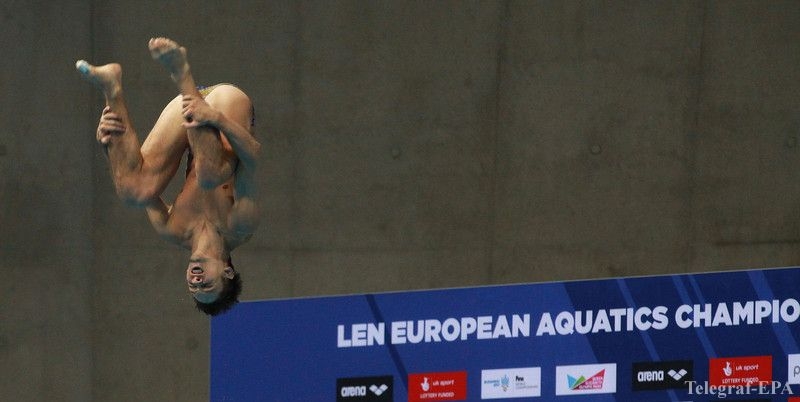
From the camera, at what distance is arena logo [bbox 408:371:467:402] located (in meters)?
11.6

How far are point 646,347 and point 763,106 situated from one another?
226cm

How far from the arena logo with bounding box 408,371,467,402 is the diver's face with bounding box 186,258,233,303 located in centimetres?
451

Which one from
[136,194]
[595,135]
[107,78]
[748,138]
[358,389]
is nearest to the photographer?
[107,78]

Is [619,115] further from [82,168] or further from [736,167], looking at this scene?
[82,168]

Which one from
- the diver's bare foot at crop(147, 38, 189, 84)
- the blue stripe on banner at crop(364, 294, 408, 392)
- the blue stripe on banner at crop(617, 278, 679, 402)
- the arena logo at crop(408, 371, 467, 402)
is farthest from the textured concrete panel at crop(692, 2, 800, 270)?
the diver's bare foot at crop(147, 38, 189, 84)

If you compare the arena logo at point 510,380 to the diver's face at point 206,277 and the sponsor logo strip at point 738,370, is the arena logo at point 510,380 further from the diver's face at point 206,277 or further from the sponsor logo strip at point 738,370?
the diver's face at point 206,277

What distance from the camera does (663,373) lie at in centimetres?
1163

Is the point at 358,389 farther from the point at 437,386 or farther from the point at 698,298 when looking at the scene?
the point at 698,298

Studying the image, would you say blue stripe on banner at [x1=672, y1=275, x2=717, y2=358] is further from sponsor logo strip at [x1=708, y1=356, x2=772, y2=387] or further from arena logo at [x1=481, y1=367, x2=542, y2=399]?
arena logo at [x1=481, y1=367, x2=542, y2=399]

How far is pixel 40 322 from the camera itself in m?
12.3

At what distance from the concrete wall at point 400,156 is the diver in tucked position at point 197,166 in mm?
4386

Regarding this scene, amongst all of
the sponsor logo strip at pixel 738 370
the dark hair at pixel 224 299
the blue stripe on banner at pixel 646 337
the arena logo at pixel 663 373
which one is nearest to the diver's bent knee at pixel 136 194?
the dark hair at pixel 224 299

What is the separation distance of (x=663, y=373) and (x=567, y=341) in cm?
79

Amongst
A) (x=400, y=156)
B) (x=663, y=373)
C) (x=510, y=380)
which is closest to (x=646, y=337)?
(x=663, y=373)
